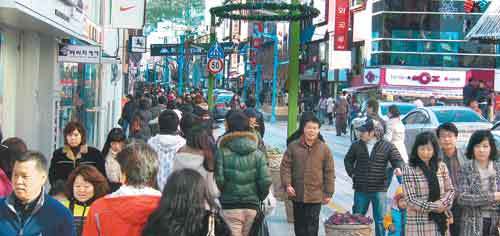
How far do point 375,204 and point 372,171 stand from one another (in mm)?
381

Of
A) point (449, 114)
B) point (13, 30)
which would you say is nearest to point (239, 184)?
point (13, 30)

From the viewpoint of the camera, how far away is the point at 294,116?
1488 centimetres

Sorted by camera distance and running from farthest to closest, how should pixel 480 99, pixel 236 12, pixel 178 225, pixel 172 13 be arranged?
1. pixel 172 13
2. pixel 480 99
3. pixel 236 12
4. pixel 178 225

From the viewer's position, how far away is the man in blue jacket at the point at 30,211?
211 inches

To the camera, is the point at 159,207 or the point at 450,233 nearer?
the point at 159,207

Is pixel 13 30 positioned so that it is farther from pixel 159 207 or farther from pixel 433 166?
pixel 159 207

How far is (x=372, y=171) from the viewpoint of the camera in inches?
455

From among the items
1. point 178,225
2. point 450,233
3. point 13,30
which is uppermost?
point 13,30

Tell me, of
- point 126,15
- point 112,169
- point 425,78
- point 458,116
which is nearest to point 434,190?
point 112,169

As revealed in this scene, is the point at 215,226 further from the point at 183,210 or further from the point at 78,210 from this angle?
the point at 78,210

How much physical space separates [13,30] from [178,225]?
11050 millimetres

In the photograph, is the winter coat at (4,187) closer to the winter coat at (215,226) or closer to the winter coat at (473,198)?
the winter coat at (215,226)

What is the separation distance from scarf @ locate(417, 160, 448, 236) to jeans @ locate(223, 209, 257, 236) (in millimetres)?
1558

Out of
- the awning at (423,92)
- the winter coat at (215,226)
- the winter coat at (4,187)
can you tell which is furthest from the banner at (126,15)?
the awning at (423,92)
